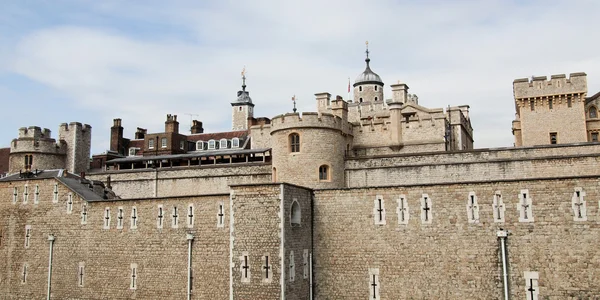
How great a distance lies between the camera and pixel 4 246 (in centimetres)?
3522

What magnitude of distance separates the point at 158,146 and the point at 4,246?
74.6 ft

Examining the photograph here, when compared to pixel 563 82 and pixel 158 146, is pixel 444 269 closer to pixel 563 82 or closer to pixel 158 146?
pixel 563 82

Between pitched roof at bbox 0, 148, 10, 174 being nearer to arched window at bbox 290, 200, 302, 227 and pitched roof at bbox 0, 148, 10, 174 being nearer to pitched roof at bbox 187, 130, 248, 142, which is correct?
pitched roof at bbox 187, 130, 248, 142

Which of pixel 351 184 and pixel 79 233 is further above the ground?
pixel 351 184

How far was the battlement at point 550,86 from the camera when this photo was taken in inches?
1510

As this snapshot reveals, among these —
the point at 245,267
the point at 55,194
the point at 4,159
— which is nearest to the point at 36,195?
the point at 55,194

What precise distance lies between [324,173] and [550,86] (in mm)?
17364

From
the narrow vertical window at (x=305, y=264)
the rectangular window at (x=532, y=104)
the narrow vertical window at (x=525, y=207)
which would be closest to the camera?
the narrow vertical window at (x=525, y=207)

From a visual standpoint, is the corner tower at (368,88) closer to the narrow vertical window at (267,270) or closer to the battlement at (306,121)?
the battlement at (306,121)

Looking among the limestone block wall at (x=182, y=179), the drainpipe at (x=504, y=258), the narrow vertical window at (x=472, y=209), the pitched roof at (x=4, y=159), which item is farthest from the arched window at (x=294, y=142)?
the pitched roof at (x=4, y=159)

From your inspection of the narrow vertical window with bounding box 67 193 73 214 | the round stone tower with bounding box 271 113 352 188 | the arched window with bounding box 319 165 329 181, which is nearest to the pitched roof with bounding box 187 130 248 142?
the round stone tower with bounding box 271 113 352 188

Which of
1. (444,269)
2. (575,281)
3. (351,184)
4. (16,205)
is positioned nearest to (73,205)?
(16,205)

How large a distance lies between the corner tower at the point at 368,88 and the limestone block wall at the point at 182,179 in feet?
85.2

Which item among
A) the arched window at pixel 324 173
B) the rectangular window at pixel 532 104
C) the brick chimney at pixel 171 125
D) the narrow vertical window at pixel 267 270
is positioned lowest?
the narrow vertical window at pixel 267 270
